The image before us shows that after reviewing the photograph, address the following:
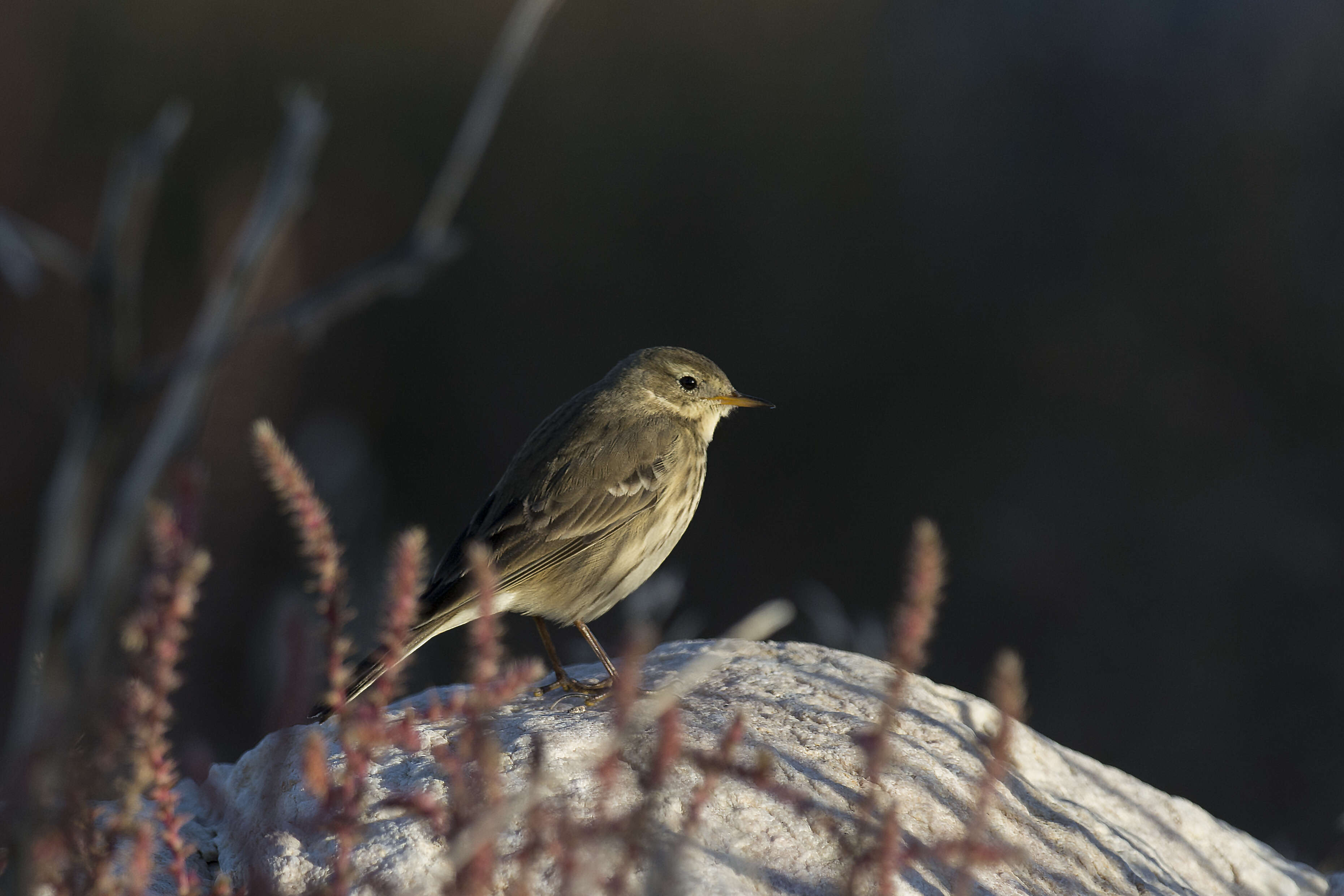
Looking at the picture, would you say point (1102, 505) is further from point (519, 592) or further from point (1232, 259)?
point (519, 592)

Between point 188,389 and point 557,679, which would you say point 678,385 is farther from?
point 188,389

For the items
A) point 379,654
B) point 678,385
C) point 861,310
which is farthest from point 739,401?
point 861,310

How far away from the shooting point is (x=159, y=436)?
4.63ft

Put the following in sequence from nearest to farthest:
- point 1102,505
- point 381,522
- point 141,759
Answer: point 141,759
point 381,522
point 1102,505

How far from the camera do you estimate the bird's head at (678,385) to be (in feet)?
16.0

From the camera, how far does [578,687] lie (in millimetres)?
3850

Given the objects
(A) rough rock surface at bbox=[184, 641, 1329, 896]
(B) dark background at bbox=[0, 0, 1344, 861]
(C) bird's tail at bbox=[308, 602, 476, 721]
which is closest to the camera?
(A) rough rock surface at bbox=[184, 641, 1329, 896]

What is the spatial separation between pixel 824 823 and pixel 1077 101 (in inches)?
424

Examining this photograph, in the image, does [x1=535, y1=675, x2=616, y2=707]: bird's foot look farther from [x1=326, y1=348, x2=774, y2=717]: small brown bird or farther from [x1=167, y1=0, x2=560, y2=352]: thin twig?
[x1=167, y1=0, x2=560, y2=352]: thin twig

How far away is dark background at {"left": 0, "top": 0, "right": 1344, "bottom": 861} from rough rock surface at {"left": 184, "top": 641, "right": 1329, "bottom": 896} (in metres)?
3.73

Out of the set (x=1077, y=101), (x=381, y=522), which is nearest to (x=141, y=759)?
(x=381, y=522)

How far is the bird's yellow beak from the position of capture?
192 inches

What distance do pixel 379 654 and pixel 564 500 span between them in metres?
1.75

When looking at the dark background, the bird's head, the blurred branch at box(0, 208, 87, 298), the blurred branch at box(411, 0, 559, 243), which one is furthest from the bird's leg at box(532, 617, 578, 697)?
the dark background
